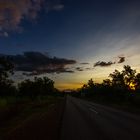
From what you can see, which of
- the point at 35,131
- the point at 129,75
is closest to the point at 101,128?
the point at 35,131

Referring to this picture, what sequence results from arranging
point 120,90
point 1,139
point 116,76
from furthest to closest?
1. point 116,76
2. point 120,90
3. point 1,139

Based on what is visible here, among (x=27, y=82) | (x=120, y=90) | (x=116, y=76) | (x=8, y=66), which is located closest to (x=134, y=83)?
(x=116, y=76)

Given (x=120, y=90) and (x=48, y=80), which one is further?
(x=48, y=80)

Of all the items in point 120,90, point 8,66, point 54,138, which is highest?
point 8,66

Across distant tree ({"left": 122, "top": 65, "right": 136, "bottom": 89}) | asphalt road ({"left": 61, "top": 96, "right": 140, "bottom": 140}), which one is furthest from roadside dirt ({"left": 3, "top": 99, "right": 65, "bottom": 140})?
distant tree ({"left": 122, "top": 65, "right": 136, "bottom": 89})

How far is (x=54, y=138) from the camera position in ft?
39.9


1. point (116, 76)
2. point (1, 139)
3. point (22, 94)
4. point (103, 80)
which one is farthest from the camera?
point (103, 80)

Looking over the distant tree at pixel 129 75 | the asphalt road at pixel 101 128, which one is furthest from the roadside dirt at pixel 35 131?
the distant tree at pixel 129 75

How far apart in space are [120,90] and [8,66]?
2965 cm

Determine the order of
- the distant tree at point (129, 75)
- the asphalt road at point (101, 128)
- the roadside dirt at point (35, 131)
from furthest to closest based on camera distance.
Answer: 1. the distant tree at point (129, 75)
2. the roadside dirt at point (35, 131)
3. the asphalt road at point (101, 128)

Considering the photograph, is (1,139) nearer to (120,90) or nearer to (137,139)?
(137,139)

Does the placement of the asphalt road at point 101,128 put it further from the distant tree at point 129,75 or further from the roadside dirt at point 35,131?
the distant tree at point 129,75

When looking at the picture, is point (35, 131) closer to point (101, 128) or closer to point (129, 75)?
point (101, 128)

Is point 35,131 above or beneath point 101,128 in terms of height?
beneath
